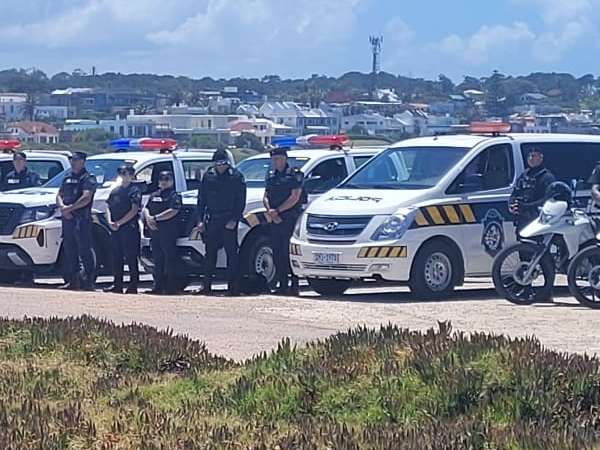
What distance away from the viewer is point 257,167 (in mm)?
20109

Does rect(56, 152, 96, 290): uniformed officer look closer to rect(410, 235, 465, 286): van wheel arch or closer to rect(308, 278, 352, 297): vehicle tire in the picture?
rect(308, 278, 352, 297): vehicle tire

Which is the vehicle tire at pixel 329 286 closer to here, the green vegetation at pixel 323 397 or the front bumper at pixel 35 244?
the front bumper at pixel 35 244

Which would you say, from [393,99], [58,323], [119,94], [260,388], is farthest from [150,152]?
[119,94]

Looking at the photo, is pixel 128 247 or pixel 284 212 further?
pixel 128 247

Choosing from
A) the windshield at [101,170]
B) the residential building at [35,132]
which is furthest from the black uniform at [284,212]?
the residential building at [35,132]

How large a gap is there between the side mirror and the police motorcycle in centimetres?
136

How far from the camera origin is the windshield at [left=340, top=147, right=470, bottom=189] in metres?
16.6

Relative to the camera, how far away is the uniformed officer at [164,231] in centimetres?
1730

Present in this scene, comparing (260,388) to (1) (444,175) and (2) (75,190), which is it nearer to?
(1) (444,175)

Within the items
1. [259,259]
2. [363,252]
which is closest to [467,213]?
[363,252]

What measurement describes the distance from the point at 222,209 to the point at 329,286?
5.25 ft

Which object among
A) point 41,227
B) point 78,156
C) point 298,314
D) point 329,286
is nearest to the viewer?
point 298,314

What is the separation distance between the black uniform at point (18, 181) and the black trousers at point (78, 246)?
2.82 metres

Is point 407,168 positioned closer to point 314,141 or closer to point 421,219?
point 421,219
